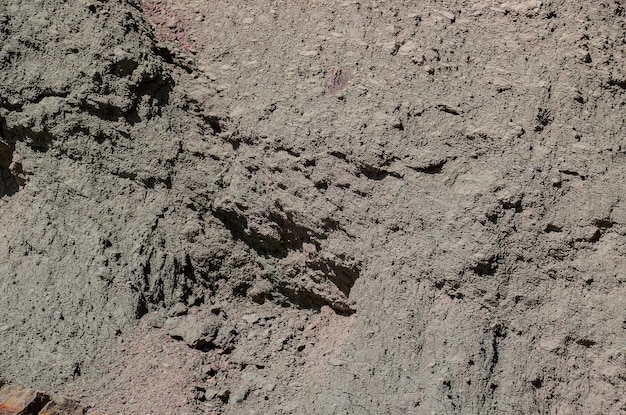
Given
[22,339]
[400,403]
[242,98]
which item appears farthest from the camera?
[242,98]

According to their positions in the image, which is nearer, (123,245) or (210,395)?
(210,395)

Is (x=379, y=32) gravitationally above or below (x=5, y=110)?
above

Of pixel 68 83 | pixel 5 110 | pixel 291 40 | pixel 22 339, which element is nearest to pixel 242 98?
pixel 291 40

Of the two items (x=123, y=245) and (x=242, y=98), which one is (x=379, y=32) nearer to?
(x=242, y=98)

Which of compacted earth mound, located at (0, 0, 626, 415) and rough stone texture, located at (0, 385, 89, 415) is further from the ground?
compacted earth mound, located at (0, 0, 626, 415)

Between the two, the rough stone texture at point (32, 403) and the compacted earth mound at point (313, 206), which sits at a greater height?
the compacted earth mound at point (313, 206)

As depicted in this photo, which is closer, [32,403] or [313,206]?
[32,403]

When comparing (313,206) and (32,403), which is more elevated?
(313,206)

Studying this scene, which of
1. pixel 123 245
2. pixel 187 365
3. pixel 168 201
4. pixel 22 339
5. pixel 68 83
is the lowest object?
pixel 22 339
